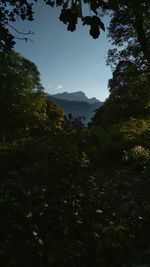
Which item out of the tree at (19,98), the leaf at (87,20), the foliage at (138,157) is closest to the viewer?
the leaf at (87,20)

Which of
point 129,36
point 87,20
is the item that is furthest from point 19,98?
point 87,20

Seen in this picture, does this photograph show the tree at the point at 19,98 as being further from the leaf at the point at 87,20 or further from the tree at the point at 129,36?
the leaf at the point at 87,20

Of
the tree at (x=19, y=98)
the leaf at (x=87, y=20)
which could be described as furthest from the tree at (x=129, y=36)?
the leaf at (x=87, y=20)

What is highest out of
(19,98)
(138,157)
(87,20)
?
(87,20)

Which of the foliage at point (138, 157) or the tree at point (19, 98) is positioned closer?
the foliage at point (138, 157)

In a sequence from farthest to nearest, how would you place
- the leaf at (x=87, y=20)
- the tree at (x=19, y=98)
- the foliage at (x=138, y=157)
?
the tree at (x=19, y=98)
the foliage at (x=138, y=157)
the leaf at (x=87, y=20)

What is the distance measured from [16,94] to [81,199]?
23489 mm

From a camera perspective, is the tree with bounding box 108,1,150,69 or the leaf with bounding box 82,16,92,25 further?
the tree with bounding box 108,1,150,69

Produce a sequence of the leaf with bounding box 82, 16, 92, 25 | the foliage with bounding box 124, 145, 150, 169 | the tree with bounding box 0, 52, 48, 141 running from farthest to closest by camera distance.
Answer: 1. the tree with bounding box 0, 52, 48, 141
2. the foliage with bounding box 124, 145, 150, 169
3. the leaf with bounding box 82, 16, 92, 25

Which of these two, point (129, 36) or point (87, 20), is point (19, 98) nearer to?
point (129, 36)

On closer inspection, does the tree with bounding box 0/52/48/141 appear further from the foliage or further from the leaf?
the leaf

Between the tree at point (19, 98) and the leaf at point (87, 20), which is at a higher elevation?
the leaf at point (87, 20)

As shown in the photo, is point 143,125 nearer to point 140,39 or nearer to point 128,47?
point 140,39

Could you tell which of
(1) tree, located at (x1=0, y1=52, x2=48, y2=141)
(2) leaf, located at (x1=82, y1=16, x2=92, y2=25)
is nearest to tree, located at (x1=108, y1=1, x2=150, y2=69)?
(1) tree, located at (x1=0, y1=52, x2=48, y2=141)
